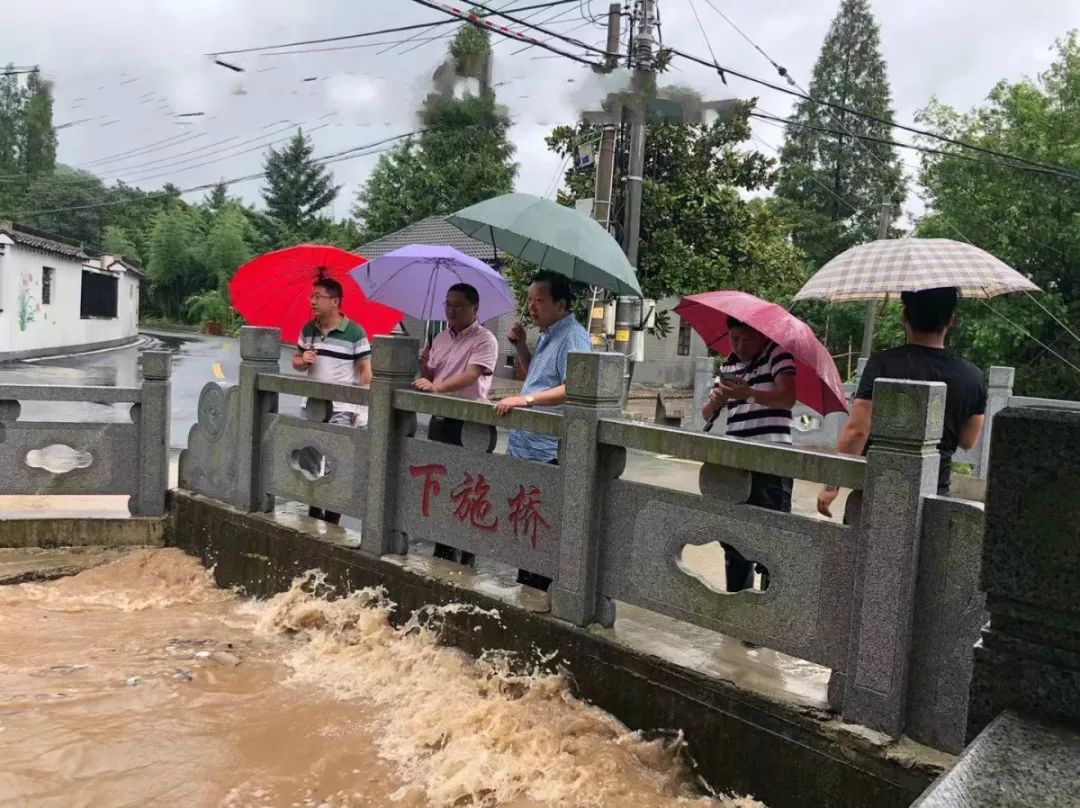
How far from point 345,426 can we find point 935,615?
11.0ft

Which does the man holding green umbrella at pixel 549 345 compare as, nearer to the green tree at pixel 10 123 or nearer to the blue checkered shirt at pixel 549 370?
the blue checkered shirt at pixel 549 370

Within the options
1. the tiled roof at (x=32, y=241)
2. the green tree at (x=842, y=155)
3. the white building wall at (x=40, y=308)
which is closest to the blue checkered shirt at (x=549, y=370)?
the white building wall at (x=40, y=308)

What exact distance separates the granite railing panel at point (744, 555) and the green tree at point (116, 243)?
5484cm

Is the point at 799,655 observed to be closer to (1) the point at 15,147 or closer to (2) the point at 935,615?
(2) the point at 935,615

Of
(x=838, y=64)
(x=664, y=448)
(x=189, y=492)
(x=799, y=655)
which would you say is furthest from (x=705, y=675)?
(x=838, y=64)

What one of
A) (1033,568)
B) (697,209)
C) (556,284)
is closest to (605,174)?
(697,209)

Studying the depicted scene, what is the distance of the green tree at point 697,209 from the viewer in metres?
13.2

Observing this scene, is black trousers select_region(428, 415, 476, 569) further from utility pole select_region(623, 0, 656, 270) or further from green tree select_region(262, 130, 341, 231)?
green tree select_region(262, 130, 341, 231)

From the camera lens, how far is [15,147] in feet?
158

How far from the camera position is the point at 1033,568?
5.80 feet

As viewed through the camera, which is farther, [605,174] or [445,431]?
[605,174]

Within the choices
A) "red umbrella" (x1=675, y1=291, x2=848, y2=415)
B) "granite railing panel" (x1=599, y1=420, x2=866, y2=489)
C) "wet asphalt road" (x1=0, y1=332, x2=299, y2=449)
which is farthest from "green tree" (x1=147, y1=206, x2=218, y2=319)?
"granite railing panel" (x1=599, y1=420, x2=866, y2=489)

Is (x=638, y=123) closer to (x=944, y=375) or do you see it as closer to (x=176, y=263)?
(x=944, y=375)

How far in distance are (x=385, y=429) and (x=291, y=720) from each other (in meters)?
1.52
